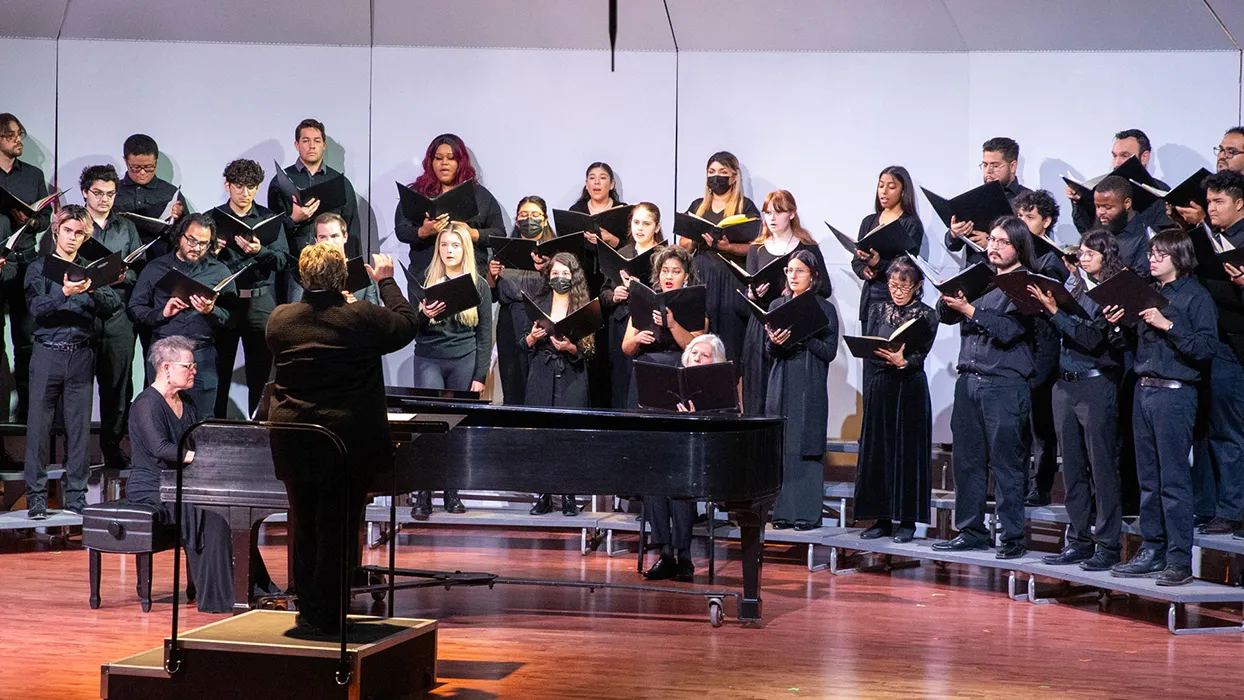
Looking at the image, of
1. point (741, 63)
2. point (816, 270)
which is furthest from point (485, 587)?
point (741, 63)

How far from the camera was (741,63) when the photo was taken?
30.0ft

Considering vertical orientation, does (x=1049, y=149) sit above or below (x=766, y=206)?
above

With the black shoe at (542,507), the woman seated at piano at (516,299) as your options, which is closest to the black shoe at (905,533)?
the black shoe at (542,507)

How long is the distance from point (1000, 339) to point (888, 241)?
1110 millimetres

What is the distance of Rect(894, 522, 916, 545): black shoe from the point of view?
7.03m

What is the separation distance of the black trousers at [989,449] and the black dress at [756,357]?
1.11 m

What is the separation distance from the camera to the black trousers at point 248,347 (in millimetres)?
8109

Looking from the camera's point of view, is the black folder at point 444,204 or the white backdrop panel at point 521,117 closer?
the black folder at point 444,204

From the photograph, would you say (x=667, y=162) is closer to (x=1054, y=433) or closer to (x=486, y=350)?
(x=486, y=350)

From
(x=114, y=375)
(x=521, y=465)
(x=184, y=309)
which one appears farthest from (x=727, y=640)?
(x=114, y=375)

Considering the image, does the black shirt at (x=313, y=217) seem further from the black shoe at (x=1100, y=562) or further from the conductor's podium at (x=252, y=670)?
the black shoe at (x=1100, y=562)

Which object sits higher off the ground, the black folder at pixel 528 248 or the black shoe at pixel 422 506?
the black folder at pixel 528 248

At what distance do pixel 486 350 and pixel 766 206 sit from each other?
1.82 m

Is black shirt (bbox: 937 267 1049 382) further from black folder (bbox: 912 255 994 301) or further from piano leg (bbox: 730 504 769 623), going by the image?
piano leg (bbox: 730 504 769 623)
